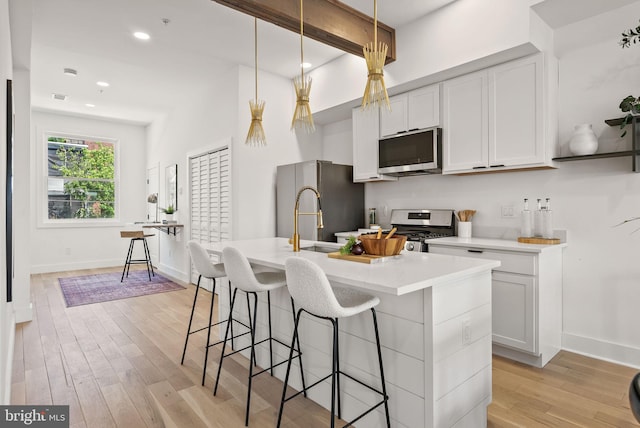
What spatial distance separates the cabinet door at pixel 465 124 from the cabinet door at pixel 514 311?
101 centimetres

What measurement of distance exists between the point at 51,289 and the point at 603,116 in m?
6.96

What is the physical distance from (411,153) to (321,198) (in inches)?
43.6

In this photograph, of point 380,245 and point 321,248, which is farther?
point 321,248

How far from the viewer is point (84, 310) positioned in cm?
428

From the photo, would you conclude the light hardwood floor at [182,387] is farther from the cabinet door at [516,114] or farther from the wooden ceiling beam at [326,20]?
the wooden ceiling beam at [326,20]

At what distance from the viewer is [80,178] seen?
279 inches

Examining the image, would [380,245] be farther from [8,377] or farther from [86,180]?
[86,180]

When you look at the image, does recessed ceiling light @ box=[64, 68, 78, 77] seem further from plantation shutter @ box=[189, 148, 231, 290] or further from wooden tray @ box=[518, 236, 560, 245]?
wooden tray @ box=[518, 236, 560, 245]

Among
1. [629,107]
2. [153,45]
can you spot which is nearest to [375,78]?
[629,107]

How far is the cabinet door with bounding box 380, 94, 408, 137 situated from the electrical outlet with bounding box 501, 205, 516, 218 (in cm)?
123

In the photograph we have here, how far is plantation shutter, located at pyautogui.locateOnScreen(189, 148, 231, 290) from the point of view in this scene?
4.68m

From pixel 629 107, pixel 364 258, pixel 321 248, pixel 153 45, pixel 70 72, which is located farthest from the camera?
pixel 70 72

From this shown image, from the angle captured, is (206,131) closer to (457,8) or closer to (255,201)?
(255,201)

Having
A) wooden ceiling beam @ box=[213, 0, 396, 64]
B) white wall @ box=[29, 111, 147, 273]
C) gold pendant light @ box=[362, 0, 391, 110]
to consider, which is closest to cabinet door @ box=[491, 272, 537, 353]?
gold pendant light @ box=[362, 0, 391, 110]
